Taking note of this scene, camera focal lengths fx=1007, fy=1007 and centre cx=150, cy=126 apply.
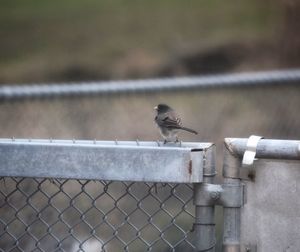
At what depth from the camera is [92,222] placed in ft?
14.9

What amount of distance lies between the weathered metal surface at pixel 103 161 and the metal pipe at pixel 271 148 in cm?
9

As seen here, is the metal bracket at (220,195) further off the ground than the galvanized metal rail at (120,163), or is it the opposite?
the galvanized metal rail at (120,163)

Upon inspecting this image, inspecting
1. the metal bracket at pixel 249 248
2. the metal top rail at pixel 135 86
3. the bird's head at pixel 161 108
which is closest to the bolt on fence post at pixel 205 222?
the metal bracket at pixel 249 248

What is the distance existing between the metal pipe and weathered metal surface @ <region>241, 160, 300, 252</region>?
0.12 feet

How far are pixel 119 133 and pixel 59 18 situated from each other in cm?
354

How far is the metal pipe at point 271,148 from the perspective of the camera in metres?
2.81

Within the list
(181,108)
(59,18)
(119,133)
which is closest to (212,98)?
(119,133)

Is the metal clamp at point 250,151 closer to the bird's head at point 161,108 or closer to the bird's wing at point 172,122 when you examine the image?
the bird's head at point 161,108

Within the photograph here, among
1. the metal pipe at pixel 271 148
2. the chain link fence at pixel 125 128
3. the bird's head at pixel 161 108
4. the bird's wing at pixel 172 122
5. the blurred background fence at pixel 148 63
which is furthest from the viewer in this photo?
the bird's wing at pixel 172 122

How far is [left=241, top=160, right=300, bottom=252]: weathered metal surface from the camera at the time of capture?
9.33 ft

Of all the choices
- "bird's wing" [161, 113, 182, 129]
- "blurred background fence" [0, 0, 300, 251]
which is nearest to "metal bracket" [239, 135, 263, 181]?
"blurred background fence" [0, 0, 300, 251]

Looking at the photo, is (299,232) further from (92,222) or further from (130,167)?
(92,222)

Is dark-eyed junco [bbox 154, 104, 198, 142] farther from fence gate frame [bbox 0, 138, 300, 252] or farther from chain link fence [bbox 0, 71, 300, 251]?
fence gate frame [bbox 0, 138, 300, 252]

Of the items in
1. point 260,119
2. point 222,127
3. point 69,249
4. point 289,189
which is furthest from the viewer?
point 260,119
